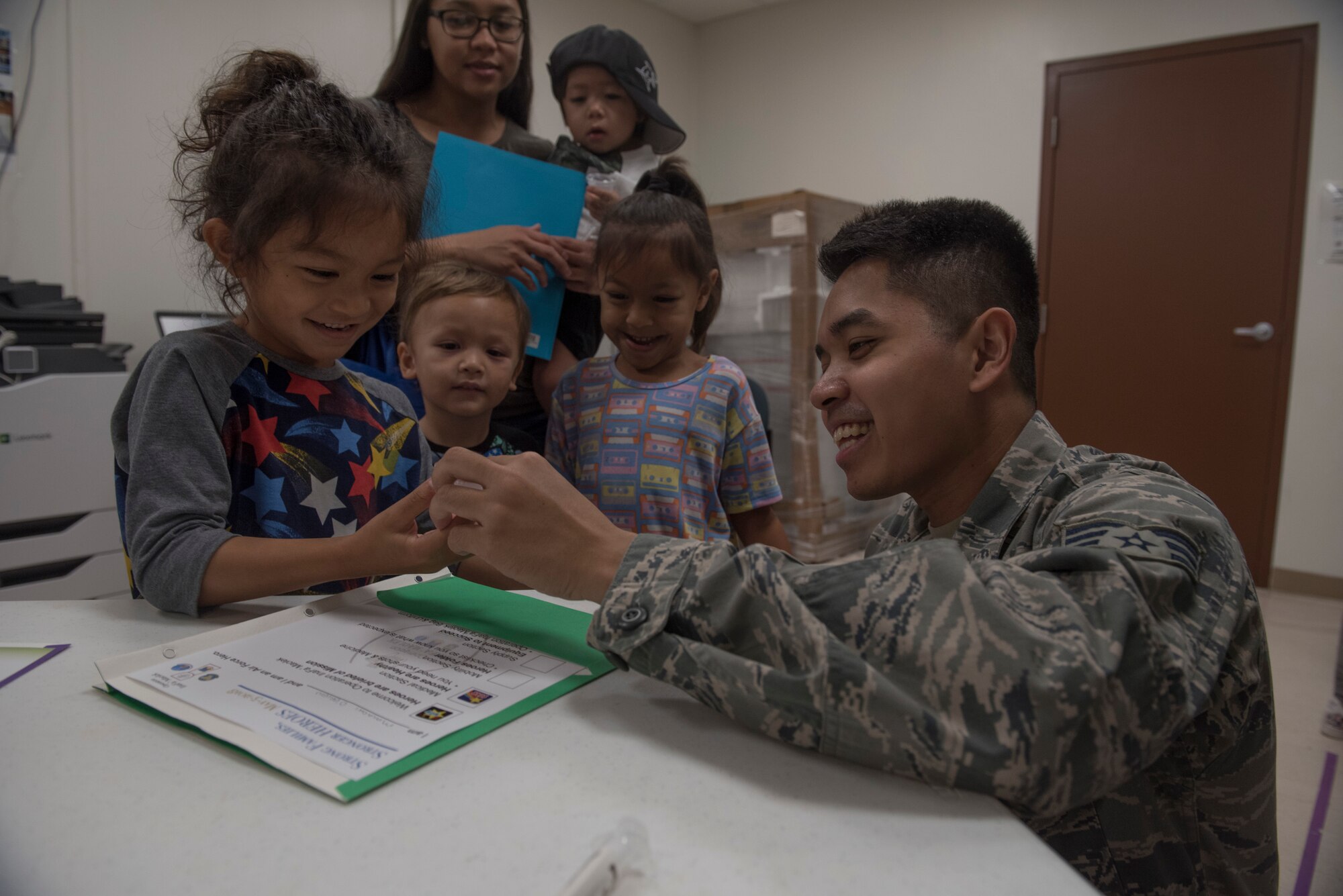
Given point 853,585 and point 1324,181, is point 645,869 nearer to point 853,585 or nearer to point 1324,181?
point 853,585

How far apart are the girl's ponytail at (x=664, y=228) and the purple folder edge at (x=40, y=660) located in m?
1.11

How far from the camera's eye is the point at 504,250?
154 cm

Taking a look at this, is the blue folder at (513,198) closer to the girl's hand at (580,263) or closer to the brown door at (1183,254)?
the girl's hand at (580,263)

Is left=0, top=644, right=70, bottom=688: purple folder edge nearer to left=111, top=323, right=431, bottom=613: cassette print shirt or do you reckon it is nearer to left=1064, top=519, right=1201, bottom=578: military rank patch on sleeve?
left=111, top=323, right=431, bottom=613: cassette print shirt

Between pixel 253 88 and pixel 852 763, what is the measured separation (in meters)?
1.03

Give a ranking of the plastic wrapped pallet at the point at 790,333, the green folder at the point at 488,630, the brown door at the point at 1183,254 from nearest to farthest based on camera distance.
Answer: the green folder at the point at 488,630 → the plastic wrapped pallet at the point at 790,333 → the brown door at the point at 1183,254

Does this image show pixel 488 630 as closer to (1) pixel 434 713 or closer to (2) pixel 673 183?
(1) pixel 434 713

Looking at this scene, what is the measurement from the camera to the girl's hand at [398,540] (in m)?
0.83

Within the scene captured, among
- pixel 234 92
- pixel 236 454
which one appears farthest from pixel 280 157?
pixel 236 454

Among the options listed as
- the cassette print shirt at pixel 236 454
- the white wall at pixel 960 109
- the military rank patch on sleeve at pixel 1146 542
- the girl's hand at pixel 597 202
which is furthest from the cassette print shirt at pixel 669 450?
the white wall at pixel 960 109

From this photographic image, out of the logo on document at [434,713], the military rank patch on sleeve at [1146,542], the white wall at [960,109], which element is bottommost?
the logo on document at [434,713]

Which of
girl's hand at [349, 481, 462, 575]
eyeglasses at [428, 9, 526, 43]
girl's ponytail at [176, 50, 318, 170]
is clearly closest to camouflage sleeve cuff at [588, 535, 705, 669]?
girl's hand at [349, 481, 462, 575]

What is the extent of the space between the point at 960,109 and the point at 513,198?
132 inches

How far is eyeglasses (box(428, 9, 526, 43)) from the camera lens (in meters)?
1.58
